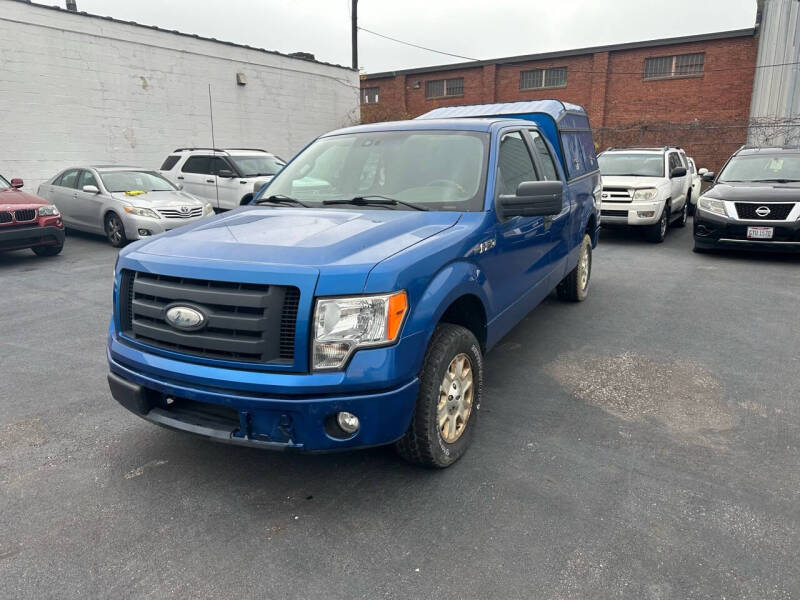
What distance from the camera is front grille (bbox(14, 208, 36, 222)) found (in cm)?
895

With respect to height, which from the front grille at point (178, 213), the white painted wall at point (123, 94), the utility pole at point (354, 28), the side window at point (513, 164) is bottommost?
the front grille at point (178, 213)

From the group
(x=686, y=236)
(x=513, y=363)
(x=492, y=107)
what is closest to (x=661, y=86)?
(x=686, y=236)

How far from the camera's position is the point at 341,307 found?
253 cm

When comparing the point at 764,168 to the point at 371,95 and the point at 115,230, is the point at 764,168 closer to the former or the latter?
the point at 115,230

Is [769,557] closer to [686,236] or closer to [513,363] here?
[513,363]

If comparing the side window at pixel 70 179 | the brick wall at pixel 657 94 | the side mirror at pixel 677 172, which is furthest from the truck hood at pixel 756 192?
the brick wall at pixel 657 94

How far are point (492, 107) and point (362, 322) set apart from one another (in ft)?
15.9

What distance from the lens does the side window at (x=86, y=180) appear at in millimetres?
11055

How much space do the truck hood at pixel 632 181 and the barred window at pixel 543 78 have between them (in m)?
19.6

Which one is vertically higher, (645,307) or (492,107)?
(492,107)

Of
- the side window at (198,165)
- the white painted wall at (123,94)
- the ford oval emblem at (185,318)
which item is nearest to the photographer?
the ford oval emblem at (185,318)

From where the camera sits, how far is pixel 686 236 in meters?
12.1

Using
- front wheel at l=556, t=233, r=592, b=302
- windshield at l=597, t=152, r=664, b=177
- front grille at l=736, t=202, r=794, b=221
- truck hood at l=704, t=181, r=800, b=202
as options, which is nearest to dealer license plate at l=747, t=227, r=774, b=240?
front grille at l=736, t=202, r=794, b=221

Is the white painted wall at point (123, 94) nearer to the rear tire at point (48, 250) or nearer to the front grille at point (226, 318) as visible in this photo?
the rear tire at point (48, 250)
